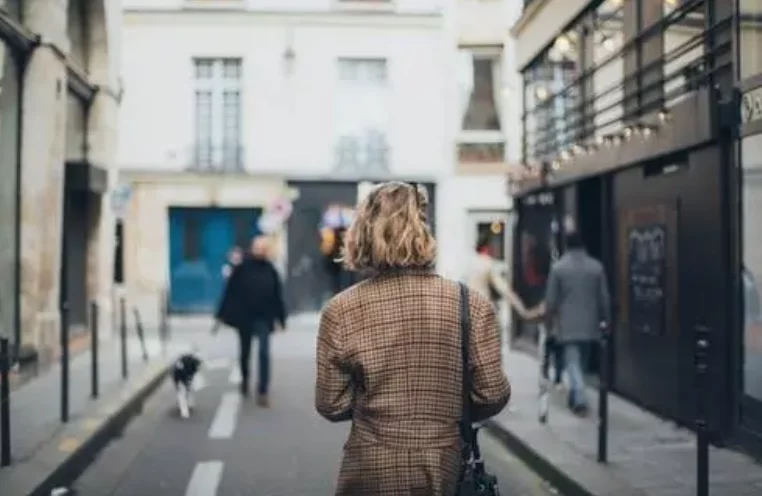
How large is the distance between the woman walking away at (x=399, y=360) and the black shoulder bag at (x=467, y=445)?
0.06 feet

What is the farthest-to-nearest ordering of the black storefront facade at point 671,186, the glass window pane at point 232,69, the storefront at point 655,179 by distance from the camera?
the glass window pane at point 232,69 → the storefront at point 655,179 → the black storefront facade at point 671,186

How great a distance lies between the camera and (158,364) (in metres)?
16.1

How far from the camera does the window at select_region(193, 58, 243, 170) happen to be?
1174 inches

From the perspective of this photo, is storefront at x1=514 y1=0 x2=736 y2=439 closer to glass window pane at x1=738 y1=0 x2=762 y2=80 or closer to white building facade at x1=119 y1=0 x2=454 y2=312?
glass window pane at x1=738 y1=0 x2=762 y2=80

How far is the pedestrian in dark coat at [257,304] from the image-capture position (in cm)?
1209

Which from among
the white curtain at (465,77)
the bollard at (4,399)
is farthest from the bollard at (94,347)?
the white curtain at (465,77)

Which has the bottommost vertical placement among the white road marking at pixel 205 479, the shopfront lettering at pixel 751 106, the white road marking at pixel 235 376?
the white road marking at pixel 235 376

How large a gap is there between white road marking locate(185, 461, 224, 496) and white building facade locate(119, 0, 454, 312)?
20.7 metres

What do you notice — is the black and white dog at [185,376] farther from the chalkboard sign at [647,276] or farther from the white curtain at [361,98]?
the white curtain at [361,98]

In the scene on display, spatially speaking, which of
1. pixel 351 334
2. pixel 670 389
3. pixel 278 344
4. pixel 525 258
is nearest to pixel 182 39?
pixel 278 344

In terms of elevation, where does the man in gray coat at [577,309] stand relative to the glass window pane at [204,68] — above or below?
below

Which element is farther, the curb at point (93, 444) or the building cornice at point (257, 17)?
the building cornice at point (257, 17)

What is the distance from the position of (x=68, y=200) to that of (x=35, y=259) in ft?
15.3

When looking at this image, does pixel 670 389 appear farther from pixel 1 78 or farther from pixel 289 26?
pixel 289 26
